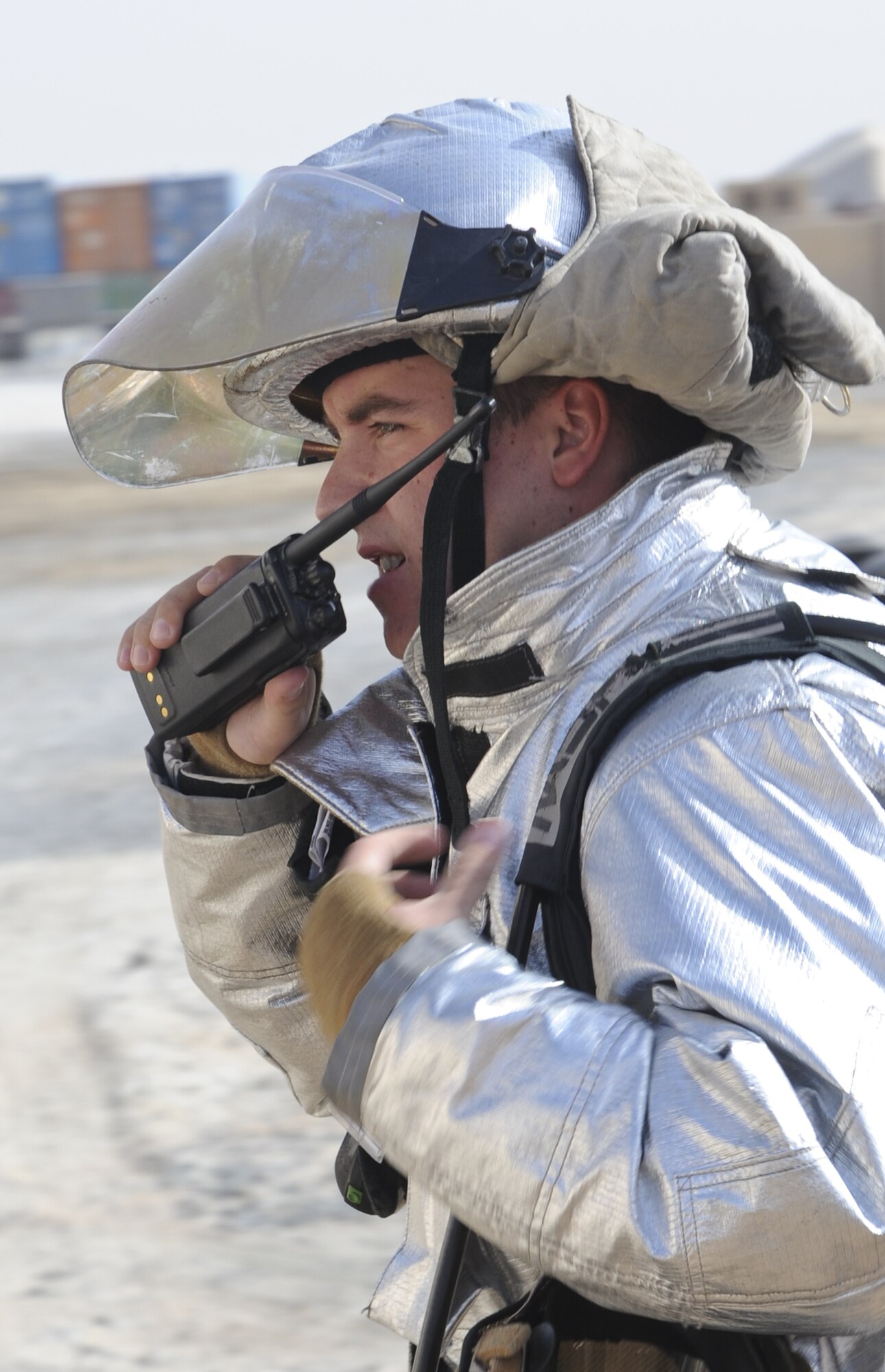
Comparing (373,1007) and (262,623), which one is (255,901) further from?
(373,1007)

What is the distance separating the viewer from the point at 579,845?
1.44m

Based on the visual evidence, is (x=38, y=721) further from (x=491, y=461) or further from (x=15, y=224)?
(x=15, y=224)

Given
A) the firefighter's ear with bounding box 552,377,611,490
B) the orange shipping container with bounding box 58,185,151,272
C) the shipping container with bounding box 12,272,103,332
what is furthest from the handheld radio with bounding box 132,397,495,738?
the orange shipping container with bounding box 58,185,151,272

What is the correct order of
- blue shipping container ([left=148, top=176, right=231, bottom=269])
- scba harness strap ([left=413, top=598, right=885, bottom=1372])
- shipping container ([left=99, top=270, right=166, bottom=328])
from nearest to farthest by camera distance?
scba harness strap ([left=413, top=598, right=885, bottom=1372]) → shipping container ([left=99, top=270, right=166, bottom=328]) → blue shipping container ([left=148, top=176, right=231, bottom=269])

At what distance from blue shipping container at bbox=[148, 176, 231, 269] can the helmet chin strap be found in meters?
Result: 51.3

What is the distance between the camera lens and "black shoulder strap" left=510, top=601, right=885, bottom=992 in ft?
4.68

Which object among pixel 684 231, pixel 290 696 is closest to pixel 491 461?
pixel 684 231

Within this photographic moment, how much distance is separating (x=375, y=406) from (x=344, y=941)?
0.70m

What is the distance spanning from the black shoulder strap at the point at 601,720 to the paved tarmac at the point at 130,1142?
164 cm

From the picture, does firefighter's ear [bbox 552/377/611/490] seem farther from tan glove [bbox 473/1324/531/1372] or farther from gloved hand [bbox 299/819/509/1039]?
tan glove [bbox 473/1324/531/1372]

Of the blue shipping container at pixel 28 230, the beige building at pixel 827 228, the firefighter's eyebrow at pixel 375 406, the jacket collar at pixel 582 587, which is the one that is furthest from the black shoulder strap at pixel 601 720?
the blue shipping container at pixel 28 230

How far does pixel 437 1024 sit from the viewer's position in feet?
4.22

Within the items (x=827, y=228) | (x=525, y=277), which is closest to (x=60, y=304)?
(x=827, y=228)

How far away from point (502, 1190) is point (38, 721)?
21.0 ft
